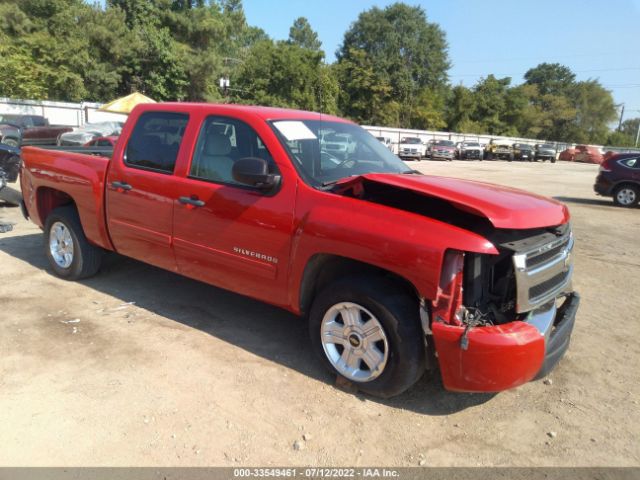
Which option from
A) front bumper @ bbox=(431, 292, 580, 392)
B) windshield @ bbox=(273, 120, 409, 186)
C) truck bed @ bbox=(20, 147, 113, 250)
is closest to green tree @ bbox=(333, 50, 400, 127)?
truck bed @ bbox=(20, 147, 113, 250)

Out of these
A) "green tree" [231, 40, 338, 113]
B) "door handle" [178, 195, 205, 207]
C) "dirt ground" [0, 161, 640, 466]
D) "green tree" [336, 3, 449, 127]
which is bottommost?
"dirt ground" [0, 161, 640, 466]

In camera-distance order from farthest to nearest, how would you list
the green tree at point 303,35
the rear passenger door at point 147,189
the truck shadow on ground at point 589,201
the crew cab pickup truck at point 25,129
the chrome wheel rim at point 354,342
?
1. the green tree at point 303,35
2. the crew cab pickup truck at point 25,129
3. the truck shadow on ground at point 589,201
4. the rear passenger door at point 147,189
5. the chrome wheel rim at point 354,342

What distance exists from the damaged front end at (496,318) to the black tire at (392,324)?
6.2 inches

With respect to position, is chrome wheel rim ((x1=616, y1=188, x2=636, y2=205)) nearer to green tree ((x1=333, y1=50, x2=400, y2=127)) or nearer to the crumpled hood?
the crumpled hood

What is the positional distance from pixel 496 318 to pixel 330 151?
1769 millimetres

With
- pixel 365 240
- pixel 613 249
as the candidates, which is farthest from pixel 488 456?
pixel 613 249

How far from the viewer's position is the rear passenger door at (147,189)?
423 centimetres

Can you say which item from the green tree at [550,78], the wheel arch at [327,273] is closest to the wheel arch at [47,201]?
the wheel arch at [327,273]

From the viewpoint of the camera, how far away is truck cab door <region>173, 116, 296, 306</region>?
3547 millimetres

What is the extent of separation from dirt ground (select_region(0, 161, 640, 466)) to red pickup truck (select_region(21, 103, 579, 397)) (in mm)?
327

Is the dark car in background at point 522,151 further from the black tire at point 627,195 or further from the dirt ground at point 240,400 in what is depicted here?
the dirt ground at point 240,400

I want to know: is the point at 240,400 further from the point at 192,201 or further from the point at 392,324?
the point at 192,201

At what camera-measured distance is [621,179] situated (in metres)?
14.0

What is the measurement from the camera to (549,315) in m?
3.18
